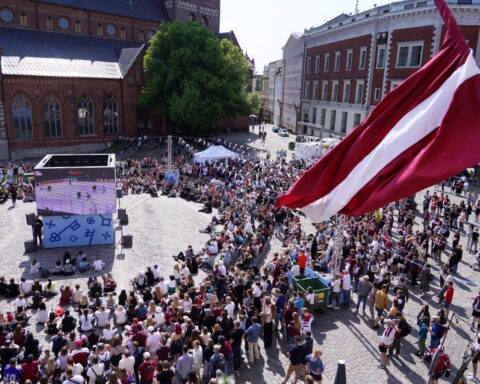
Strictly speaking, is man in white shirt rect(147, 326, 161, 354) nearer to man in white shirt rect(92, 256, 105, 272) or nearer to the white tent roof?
man in white shirt rect(92, 256, 105, 272)

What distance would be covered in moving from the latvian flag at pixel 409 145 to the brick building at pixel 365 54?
21.9 m

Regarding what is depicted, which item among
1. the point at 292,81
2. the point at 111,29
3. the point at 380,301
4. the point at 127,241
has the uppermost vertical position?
the point at 111,29

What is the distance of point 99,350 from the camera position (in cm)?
1141

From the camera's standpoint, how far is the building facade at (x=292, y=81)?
71.3 meters

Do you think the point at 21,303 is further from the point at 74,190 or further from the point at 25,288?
the point at 74,190

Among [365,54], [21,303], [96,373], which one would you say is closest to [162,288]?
[21,303]

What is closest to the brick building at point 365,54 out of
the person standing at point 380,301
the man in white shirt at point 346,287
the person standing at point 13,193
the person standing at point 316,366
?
the man in white shirt at point 346,287

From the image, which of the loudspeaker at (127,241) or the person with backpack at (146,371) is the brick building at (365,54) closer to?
the loudspeaker at (127,241)

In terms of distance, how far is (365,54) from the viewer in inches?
1967

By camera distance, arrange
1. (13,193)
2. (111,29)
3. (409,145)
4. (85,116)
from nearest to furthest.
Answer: (409,145)
(13,193)
(85,116)
(111,29)

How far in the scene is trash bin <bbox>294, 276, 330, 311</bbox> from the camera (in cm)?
1562

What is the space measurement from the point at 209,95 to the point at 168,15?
65.0 feet

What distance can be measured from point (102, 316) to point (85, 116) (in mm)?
38738

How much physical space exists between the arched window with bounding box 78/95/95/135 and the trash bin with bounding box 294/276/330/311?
3869 centimetres
